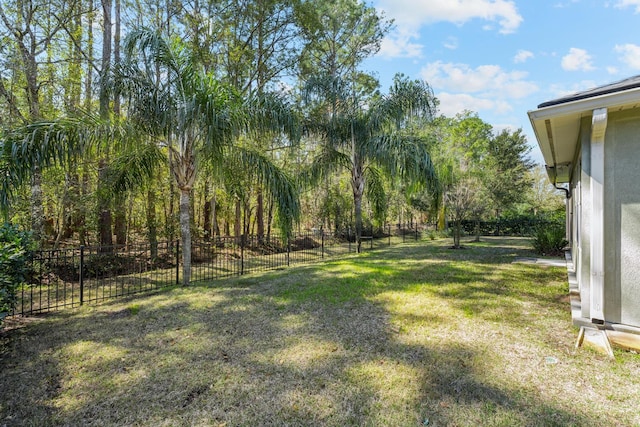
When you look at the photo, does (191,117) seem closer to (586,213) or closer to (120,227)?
(120,227)

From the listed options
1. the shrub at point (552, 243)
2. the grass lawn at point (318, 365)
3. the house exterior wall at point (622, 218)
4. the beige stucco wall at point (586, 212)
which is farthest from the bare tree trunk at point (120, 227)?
the shrub at point (552, 243)

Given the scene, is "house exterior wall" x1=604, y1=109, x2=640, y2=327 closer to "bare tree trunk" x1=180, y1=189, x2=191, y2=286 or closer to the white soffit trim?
the white soffit trim

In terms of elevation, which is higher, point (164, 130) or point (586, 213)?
point (164, 130)

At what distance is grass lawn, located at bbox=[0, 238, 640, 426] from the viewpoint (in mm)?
2371

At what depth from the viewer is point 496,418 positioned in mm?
2246

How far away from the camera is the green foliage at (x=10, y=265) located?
11.0ft

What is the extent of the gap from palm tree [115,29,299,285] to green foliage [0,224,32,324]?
9.32 feet

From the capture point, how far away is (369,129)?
1058 centimetres

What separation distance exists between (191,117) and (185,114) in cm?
12

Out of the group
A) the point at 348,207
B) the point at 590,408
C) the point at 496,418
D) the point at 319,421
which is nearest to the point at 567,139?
the point at 590,408

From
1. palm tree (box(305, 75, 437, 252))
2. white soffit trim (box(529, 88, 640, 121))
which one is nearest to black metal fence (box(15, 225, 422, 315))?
palm tree (box(305, 75, 437, 252))

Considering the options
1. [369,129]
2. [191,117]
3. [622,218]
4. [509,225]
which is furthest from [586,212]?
[509,225]

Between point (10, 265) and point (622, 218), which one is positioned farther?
point (10, 265)

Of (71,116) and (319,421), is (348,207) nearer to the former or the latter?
(71,116)
